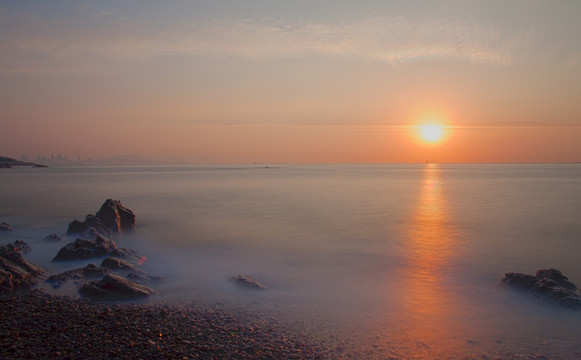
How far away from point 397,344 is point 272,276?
206 inches

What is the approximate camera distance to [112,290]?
29.6 feet

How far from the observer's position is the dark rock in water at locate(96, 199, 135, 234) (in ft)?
63.3

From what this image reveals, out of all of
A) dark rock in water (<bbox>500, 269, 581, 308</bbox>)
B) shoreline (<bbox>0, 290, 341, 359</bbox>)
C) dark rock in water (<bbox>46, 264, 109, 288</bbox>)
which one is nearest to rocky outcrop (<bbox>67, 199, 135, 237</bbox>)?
dark rock in water (<bbox>46, 264, 109, 288</bbox>)

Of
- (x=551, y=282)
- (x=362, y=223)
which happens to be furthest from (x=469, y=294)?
(x=362, y=223)

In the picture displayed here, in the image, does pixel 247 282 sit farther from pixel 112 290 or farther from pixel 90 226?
pixel 90 226

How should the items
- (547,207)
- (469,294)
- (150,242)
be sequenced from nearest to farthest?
(469,294) < (150,242) < (547,207)

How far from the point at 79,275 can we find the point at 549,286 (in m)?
12.9

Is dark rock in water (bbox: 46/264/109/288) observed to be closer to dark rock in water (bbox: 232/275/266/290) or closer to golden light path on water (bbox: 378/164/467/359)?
dark rock in water (bbox: 232/275/266/290)

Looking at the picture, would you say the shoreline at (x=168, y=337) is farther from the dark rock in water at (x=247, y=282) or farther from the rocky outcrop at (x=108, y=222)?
the rocky outcrop at (x=108, y=222)

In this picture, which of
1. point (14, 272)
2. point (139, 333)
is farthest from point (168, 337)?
point (14, 272)

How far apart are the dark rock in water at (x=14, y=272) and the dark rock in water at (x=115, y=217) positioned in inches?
309

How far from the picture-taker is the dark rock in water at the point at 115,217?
1928 cm

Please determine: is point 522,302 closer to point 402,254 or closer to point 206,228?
point 402,254

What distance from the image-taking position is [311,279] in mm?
11203
